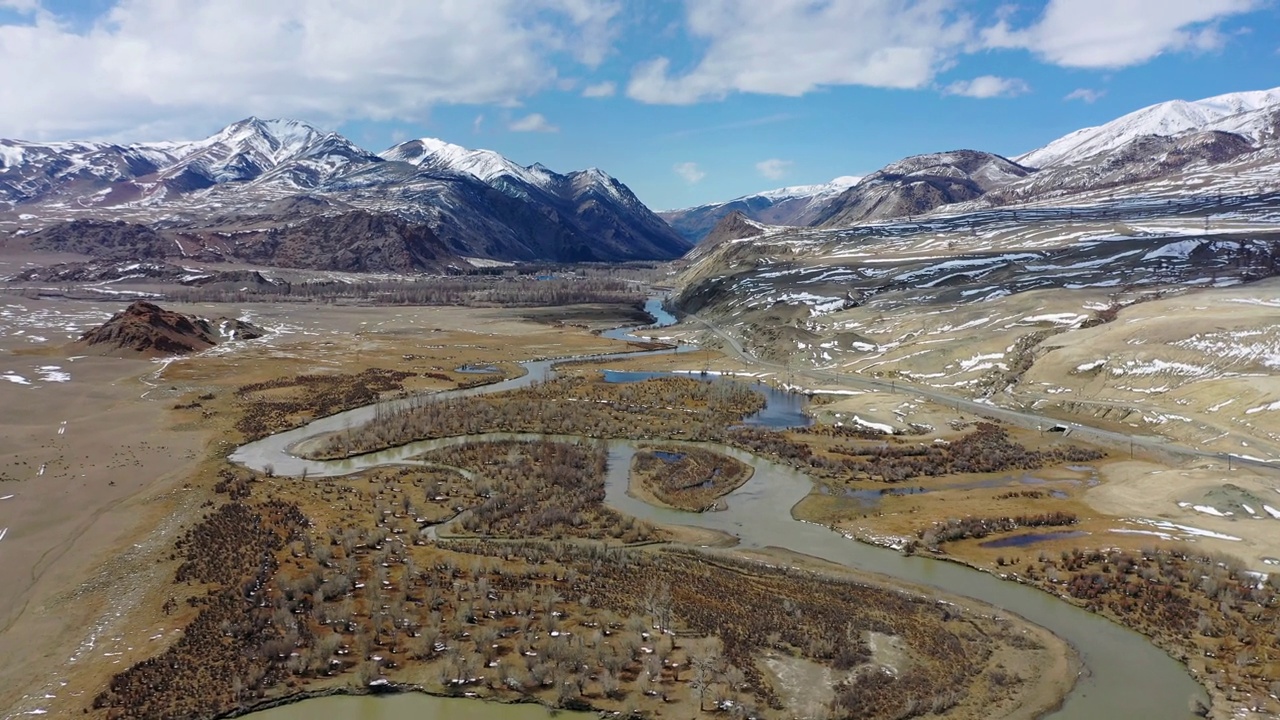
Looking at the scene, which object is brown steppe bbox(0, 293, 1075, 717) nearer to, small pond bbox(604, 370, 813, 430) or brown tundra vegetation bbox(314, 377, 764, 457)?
brown tundra vegetation bbox(314, 377, 764, 457)

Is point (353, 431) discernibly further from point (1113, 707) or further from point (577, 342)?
point (577, 342)

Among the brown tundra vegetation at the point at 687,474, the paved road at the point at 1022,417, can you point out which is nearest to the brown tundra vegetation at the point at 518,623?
the brown tundra vegetation at the point at 687,474

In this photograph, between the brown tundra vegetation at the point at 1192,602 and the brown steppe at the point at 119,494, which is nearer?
the brown steppe at the point at 119,494

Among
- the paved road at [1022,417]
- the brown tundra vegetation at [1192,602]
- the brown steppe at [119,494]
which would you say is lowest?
the brown steppe at [119,494]

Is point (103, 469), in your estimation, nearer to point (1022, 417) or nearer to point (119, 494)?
point (119, 494)

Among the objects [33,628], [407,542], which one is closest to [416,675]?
[407,542]

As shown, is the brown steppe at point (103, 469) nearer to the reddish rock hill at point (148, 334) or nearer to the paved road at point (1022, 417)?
the reddish rock hill at point (148, 334)
